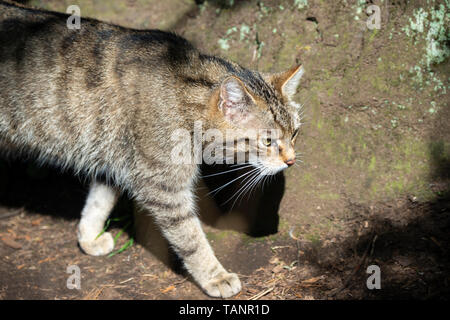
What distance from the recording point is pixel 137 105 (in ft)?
9.66

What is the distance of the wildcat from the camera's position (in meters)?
2.89

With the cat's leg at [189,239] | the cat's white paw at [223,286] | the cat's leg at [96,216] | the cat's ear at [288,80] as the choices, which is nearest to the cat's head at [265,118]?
the cat's ear at [288,80]

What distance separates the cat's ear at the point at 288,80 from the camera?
9.55 feet

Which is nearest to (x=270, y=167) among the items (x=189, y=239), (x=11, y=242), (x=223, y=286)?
(x=189, y=239)

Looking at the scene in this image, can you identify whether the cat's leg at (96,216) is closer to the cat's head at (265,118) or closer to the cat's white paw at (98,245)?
the cat's white paw at (98,245)

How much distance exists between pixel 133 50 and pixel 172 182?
95 centimetres

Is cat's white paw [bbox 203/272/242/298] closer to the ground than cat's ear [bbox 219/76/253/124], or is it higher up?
closer to the ground

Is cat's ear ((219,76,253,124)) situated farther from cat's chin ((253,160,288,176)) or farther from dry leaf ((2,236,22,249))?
dry leaf ((2,236,22,249))

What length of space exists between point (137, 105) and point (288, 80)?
39.6 inches

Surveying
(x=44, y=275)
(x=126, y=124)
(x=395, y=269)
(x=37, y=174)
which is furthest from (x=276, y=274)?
(x=37, y=174)

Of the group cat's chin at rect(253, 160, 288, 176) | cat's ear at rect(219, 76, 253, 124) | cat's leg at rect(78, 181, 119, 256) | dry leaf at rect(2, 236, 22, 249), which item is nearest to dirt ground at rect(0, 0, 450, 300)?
dry leaf at rect(2, 236, 22, 249)

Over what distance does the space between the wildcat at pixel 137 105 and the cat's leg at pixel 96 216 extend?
34cm

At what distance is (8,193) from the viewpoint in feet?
14.3

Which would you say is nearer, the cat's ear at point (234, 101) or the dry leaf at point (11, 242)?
the cat's ear at point (234, 101)
